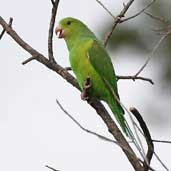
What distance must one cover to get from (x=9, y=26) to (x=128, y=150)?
3.12 feet

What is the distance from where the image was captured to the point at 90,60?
174 inches

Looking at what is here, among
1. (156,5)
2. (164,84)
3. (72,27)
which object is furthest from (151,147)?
(164,84)

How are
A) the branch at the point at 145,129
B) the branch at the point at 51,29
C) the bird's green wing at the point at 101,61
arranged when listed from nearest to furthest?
the branch at the point at 145,129
the branch at the point at 51,29
the bird's green wing at the point at 101,61

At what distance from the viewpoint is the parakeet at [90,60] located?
14.0 ft

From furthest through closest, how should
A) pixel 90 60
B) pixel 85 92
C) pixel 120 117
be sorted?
pixel 90 60 → pixel 120 117 → pixel 85 92

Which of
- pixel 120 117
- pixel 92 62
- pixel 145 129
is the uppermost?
pixel 92 62

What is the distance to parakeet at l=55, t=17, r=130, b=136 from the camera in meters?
4.26

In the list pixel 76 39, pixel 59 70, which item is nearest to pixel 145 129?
pixel 59 70

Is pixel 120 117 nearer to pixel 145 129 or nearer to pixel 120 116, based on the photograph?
pixel 120 116

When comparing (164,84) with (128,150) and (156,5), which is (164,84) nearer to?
Result: (156,5)

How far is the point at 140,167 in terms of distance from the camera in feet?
8.84

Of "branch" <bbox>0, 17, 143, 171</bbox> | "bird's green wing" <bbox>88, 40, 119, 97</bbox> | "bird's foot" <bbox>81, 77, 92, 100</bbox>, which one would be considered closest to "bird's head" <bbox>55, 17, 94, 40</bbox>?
"bird's green wing" <bbox>88, 40, 119, 97</bbox>

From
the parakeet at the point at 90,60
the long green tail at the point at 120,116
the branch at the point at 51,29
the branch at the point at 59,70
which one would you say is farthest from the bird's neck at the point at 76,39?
the branch at the point at 51,29

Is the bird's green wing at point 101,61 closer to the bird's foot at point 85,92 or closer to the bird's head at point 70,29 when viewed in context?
the bird's head at point 70,29
